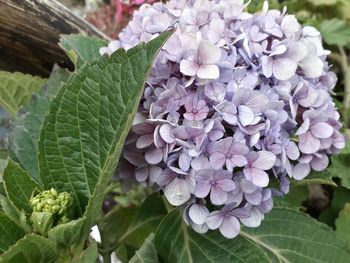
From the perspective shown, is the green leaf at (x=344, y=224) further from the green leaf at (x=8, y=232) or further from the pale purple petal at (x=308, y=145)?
the green leaf at (x=8, y=232)

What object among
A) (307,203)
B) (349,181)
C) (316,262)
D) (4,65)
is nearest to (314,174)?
(316,262)

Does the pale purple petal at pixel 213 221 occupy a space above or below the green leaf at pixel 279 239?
above

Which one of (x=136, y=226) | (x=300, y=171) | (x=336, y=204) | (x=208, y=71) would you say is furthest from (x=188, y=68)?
(x=336, y=204)

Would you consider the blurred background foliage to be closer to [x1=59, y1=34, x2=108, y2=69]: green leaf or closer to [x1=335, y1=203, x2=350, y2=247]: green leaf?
[x1=335, y1=203, x2=350, y2=247]: green leaf

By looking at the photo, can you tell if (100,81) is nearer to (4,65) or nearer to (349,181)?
(4,65)

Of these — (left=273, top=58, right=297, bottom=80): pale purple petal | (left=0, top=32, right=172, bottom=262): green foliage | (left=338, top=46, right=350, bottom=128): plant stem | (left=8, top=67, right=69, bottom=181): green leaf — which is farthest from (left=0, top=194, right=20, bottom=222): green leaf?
(left=338, top=46, right=350, bottom=128): plant stem

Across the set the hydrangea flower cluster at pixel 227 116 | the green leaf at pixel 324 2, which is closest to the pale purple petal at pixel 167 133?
the hydrangea flower cluster at pixel 227 116

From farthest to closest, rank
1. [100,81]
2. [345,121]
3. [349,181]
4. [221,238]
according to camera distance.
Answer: [345,121], [349,181], [221,238], [100,81]
